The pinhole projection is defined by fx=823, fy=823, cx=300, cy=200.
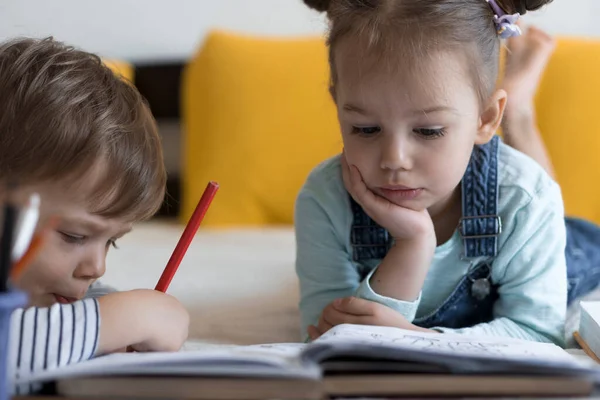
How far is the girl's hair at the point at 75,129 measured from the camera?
0.85 meters

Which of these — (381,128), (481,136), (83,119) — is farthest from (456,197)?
(83,119)

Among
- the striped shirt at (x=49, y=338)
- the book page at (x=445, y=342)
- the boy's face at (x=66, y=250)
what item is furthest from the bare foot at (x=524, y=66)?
the striped shirt at (x=49, y=338)

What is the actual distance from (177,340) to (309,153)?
118 cm

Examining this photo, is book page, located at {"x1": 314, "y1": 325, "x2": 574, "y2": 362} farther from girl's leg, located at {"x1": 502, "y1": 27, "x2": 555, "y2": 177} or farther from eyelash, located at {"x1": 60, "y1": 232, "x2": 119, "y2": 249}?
girl's leg, located at {"x1": 502, "y1": 27, "x2": 555, "y2": 177}

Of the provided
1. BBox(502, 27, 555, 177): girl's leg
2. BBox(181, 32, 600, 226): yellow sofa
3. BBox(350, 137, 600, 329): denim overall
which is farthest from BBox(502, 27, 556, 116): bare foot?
BBox(181, 32, 600, 226): yellow sofa

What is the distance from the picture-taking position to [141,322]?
799 mm

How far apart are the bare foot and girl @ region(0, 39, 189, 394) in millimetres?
688

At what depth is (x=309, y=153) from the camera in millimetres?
1991

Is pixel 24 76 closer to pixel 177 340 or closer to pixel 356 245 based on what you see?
pixel 177 340

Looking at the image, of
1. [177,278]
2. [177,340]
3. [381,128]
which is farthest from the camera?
[177,278]

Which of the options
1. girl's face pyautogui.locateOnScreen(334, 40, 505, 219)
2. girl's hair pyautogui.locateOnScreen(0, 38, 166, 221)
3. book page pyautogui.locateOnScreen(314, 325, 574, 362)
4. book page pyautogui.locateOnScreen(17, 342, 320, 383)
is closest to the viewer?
book page pyautogui.locateOnScreen(17, 342, 320, 383)

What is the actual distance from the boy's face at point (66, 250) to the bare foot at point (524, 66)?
2.49 ft

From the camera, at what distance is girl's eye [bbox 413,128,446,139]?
97cm

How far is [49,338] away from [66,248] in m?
0.17
